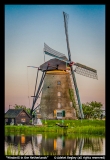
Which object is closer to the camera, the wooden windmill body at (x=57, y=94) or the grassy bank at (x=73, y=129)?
the grassy bank at (x=73, y=129)

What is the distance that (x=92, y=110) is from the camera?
1969 cm

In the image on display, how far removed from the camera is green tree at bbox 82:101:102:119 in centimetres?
1803

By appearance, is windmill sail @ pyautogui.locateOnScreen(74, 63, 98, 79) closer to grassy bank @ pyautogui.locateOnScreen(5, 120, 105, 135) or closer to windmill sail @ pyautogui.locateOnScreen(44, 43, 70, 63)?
windmill sail @ pyautogui.locateOnScreen(44, 43, 70, 63)

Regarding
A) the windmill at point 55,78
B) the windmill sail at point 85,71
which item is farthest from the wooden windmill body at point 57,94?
the windmill sail at point 85,71

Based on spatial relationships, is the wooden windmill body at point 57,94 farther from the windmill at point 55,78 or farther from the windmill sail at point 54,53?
the windmill sail at point 54,53

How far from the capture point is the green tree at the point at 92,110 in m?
18.0

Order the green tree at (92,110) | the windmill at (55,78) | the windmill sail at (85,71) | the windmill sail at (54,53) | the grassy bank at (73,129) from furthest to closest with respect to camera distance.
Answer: the windmill at (55,78), the windmill sail at (54,53), the green tree at (92,110), the windmill sail at (85,71), the grassy bank at (73,129)

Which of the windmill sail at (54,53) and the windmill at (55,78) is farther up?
the windmill sail at (54,53)

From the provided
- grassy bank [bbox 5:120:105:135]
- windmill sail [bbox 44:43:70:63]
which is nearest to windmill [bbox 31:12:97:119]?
windmill sail [bbox 44:43:70:63]

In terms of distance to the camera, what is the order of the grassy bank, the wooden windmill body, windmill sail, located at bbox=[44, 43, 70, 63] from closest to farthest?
→ the grassy bank, windmill sail, located at bbox=[44, 43, 70, 63], the wooden windmill body
